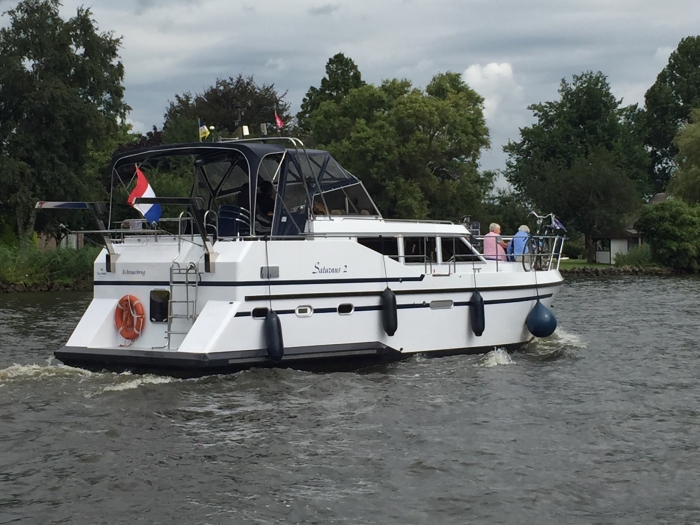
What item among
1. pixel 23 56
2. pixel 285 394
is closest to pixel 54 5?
pixel 23 56

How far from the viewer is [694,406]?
13500 mm

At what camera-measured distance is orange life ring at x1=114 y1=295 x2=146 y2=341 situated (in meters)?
14.9

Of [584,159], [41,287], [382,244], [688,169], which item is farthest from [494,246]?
[584,159]

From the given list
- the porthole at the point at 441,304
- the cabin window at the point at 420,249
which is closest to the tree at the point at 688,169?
the cabin window at the point at 420,249

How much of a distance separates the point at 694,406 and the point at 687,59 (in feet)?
279

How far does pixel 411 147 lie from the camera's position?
194 feet

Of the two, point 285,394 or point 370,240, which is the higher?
point 370,240

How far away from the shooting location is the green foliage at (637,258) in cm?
5841

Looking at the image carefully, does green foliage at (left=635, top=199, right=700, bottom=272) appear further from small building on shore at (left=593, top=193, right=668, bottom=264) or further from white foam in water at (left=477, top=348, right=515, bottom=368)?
white foam in water at (left=477, top=348, right=515, bottom=368)

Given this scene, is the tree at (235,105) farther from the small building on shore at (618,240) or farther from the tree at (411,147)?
the small building on shore at (618,240)

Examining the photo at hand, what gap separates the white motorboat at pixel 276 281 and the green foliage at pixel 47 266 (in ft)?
82.2

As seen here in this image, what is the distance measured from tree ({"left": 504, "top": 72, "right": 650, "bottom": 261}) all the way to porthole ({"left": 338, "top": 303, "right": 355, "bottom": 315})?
2123 inches

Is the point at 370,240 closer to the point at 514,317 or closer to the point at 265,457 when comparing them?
the point at 514,317

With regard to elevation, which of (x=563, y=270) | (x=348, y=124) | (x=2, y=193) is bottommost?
(x=563, y=270)
